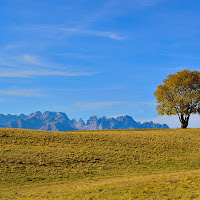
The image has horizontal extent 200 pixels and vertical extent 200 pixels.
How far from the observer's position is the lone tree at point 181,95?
82.4 metres

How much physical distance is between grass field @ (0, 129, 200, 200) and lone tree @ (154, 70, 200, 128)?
17.9 meters

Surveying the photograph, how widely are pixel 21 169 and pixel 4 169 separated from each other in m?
2.11

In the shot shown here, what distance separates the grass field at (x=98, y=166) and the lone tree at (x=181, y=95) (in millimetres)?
17942

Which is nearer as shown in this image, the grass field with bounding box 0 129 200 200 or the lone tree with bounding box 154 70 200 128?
the grass field with bounding box 0 129 200 200

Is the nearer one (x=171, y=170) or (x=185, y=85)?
(x=171, y=170)

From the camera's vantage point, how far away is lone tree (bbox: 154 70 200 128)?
82375mm

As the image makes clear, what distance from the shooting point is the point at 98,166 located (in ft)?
129

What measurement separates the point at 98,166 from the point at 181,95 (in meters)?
51.5

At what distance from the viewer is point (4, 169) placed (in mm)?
35938

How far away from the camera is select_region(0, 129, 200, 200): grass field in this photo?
24.3 meters

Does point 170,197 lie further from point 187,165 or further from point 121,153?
point 121,153

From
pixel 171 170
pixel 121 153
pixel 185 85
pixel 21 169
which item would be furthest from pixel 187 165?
pixel 185 85

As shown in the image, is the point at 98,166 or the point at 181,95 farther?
the point at 181,95

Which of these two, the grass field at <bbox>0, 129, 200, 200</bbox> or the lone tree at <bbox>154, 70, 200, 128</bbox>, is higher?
the lone tree at <bbox>154, 70, 200, 128</bbox>
